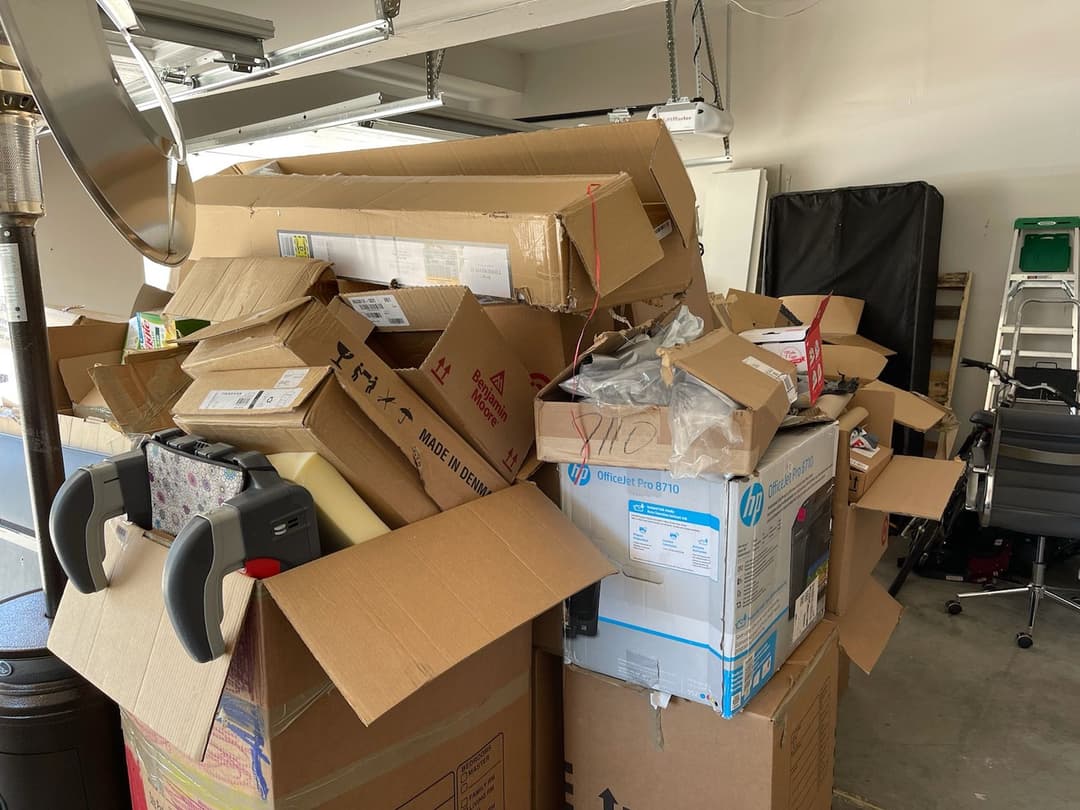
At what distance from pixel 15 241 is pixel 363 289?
662mm

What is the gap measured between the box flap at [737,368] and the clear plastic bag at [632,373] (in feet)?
0.22

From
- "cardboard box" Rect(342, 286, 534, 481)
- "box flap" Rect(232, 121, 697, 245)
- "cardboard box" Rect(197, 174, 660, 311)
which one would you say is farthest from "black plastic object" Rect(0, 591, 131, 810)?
"box flap" Rect(232, 121, 697, 245)

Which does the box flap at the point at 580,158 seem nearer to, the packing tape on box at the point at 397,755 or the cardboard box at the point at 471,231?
the cardboard box at the point at 471,231

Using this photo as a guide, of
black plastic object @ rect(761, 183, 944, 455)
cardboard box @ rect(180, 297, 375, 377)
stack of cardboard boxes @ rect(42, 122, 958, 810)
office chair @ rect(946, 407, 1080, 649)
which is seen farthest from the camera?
black plastic object @ rect(761, 183, 944, 455)

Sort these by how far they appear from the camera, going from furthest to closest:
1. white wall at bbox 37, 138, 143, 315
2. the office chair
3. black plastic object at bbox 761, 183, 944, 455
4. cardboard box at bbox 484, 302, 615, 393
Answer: black plastic object at bbox 761, 183, 944, 455 → white wall at bbox 37, 138, 143, 315 → the office chair → cardboard box at bbox 484, 302, 615, 393

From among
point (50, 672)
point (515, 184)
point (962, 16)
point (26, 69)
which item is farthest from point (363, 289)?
point (962, 16)

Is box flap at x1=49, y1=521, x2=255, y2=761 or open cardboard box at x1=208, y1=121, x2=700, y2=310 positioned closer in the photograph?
box flap at x1=49, y1=521, x2=255, y2=761

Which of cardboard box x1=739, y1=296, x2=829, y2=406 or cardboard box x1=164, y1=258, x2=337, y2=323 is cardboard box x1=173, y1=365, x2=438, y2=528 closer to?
cardboard box x1=164, y1=258, x2=337, y2=323

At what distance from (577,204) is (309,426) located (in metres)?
0.63

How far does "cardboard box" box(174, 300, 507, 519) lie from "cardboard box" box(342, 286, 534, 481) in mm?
46

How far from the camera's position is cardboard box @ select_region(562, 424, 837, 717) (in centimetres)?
131

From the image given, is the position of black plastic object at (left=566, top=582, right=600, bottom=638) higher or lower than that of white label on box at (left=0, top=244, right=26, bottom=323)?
lower

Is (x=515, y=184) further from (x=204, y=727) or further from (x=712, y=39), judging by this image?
(x=712, y=39)

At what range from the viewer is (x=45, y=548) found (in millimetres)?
1438
